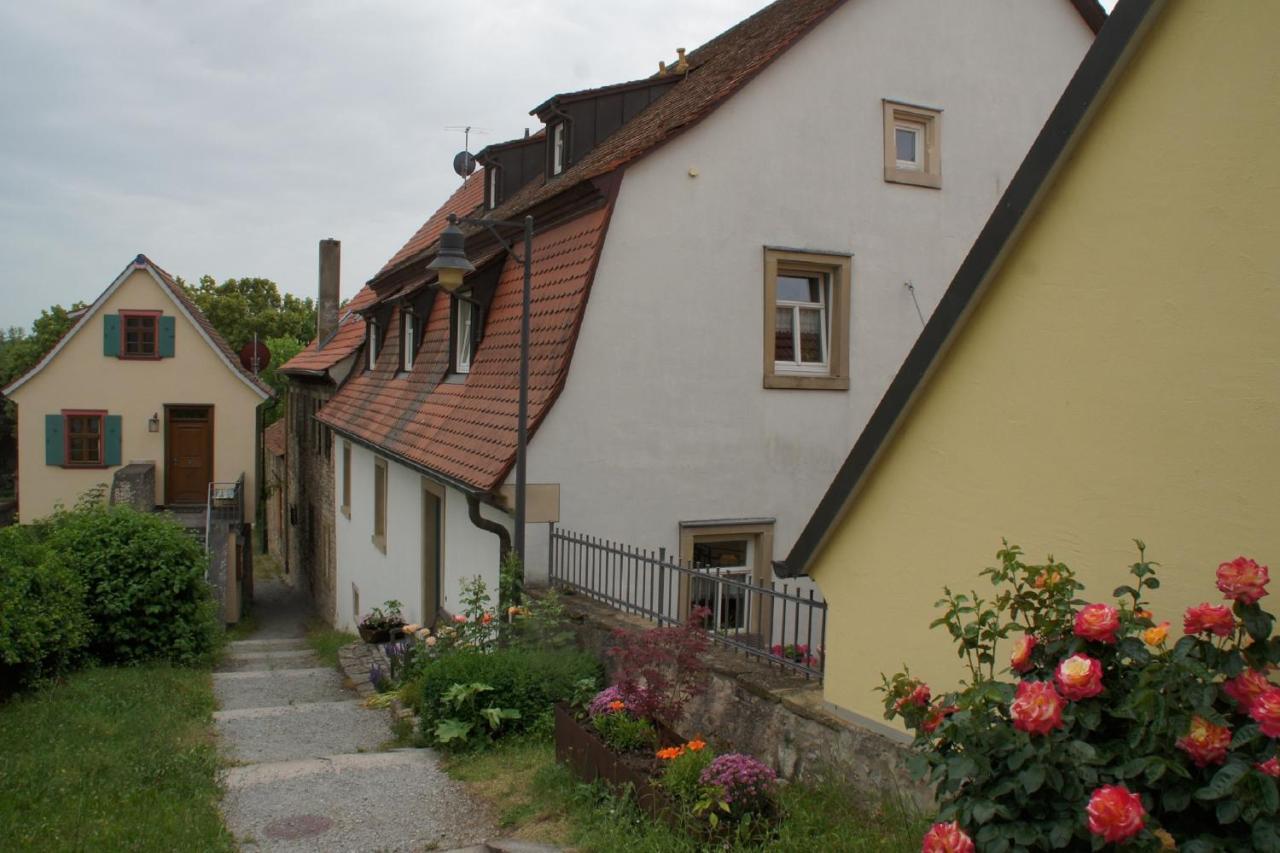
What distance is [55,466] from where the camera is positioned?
28.0 m

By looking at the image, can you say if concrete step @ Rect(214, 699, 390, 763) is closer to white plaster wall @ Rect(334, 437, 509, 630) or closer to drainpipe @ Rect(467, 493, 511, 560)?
white plaster wall @ Rect(334, 437, 509, 630)

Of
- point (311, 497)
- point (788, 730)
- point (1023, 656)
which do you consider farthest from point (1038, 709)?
point (311, 497)

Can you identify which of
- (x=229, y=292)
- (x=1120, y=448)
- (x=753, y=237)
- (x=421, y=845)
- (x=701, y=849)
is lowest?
(x=421, y=845)

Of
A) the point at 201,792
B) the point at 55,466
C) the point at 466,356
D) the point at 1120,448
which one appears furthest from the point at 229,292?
the point at 1120,448

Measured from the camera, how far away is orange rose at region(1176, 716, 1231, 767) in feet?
8.98

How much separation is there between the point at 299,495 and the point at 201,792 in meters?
22.6

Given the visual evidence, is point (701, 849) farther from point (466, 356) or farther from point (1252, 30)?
point (466, 356)

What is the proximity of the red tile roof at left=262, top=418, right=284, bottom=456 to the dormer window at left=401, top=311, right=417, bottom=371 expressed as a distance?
18117mm

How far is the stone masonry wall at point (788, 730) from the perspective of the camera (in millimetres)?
4891

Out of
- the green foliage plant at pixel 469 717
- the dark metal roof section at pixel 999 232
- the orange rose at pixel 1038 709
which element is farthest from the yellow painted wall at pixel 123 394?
the orange rose at pixel 1038 709

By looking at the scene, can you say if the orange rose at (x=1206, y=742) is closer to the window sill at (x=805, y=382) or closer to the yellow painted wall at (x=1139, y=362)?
the yellow painted wall at (x=1139, y=362)

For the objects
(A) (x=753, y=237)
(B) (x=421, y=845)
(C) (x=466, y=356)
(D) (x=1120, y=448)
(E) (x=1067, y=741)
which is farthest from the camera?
(C) (x=466, y=356)

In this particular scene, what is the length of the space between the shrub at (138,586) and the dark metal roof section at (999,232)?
10.9 meters

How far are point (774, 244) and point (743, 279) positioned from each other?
19.9 inches
